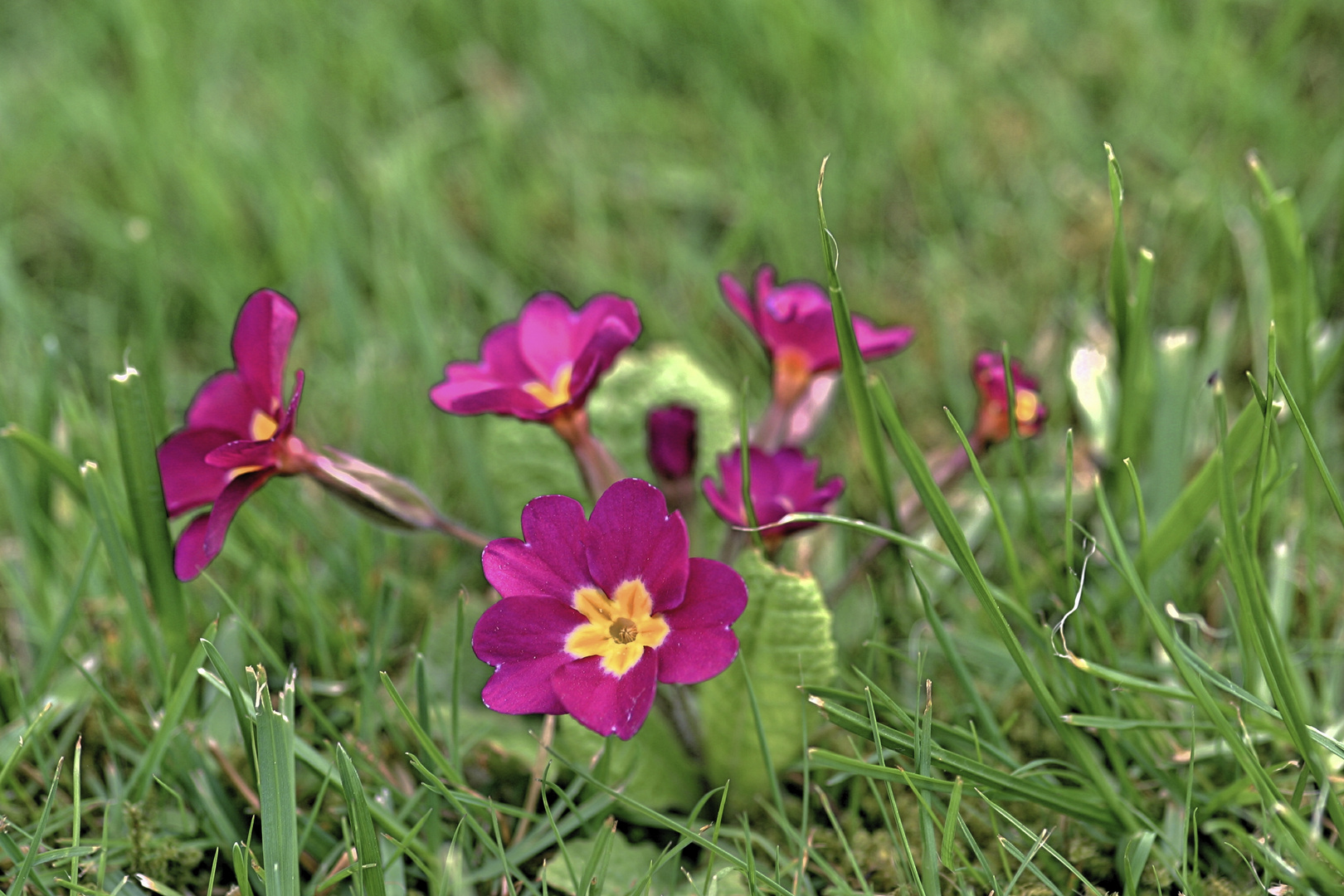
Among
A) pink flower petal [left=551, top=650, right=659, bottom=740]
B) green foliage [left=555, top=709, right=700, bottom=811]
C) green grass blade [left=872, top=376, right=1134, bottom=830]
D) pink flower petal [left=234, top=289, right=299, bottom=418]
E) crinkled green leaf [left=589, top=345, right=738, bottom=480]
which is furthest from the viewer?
crinkled green leaf [left=589, top=345, right=738, bottom=480]

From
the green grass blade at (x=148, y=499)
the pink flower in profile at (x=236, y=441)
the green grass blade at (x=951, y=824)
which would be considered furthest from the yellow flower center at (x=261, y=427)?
the green grass blade at (x=951, y=824)

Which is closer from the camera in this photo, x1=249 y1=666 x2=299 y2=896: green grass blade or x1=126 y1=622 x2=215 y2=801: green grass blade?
x1=249 y1=666 x2=299 y2=896: green grass blade

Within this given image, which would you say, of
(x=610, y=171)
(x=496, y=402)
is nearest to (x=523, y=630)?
(x=496, y=402)

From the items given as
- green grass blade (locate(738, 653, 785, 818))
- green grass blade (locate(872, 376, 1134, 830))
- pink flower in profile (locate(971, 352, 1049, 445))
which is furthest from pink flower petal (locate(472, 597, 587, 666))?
pink flower in profile (locate(971, 352, 1049, 445))

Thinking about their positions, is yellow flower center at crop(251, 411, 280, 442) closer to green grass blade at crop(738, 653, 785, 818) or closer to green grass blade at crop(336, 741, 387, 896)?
green grass blade at crop(336, 741, 387, 896)

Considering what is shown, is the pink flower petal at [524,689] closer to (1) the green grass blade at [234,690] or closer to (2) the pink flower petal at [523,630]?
(2) the pink flower petal at [523,630]

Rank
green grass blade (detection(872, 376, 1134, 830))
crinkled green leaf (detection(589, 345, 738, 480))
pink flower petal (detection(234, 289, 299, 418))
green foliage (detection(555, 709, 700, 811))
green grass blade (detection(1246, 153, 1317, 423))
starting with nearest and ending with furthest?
green grass blade (detection(872, 376, 1134, 830)) → pink flower petal (detection(234, 289, 299, 418)) → green foliage (detection(555, 709, 700, 811)) → green grass blade (detection(1246, 153, 1317, 423)) → crinkled green leaf (detection(589, 345, 738, 480))

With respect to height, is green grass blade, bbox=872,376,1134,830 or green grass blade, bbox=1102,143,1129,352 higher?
green grass blade, bbox=1102,143,1129,352

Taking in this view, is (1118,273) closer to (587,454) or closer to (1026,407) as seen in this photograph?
(1026,407)
